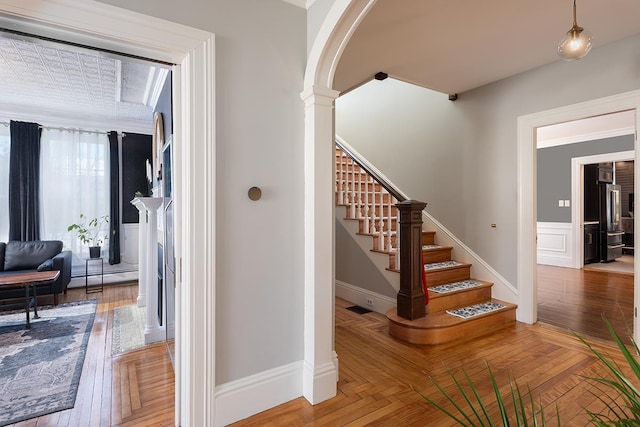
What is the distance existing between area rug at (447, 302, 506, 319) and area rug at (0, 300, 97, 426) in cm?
323

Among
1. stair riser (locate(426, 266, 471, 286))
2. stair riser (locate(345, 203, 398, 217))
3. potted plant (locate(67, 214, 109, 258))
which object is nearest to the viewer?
stair riser (locate(426, 266, 471, 286))

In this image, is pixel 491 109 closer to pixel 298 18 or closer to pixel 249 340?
pixel 298 18

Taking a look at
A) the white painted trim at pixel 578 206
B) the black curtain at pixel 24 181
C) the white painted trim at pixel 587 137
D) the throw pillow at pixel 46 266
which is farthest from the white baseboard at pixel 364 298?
the white painted trim at pixel 587 137

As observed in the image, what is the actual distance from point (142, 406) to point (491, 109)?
4331 mm

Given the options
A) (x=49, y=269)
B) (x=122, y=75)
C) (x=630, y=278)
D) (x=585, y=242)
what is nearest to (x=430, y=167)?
(x=122, y=75)

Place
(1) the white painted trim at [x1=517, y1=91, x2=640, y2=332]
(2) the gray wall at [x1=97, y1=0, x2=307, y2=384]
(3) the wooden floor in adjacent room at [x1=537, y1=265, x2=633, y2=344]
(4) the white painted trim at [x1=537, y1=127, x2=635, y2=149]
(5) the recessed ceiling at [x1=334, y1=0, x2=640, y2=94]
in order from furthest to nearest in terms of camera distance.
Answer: (4) the white painted trim at [x1=537, y1=127, x2=635, y2=149] < (1) the white painted trim at [x1=517, y1=91, x2=640, y2=332] < (3) the wooden floor in adjacent room at [x1=537, y1=265, x2=633, y2=344] < (5) the recessed ceiling at [x1=334, y1=0, x2=640, y2=94] < (2) the gray wall at [x1=97, y1=0, x2=307, y2=384]

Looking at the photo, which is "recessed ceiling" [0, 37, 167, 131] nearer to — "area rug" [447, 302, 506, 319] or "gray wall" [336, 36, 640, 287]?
"gray wall" [336, 36, 640, 287]

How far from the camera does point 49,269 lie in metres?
4.39

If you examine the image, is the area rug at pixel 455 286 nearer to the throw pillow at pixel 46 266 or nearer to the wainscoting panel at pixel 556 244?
the wainscoting panel at pixel 556 244

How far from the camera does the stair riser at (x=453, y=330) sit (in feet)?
10.1

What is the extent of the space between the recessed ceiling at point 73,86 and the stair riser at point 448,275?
11.1 feet

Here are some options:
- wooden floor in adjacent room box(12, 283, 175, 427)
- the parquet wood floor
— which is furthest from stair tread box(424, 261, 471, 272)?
wooden floor in adjacent room box(12, 283, 175, 427)

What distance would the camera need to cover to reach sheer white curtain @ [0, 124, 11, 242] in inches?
191

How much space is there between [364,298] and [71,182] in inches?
191
